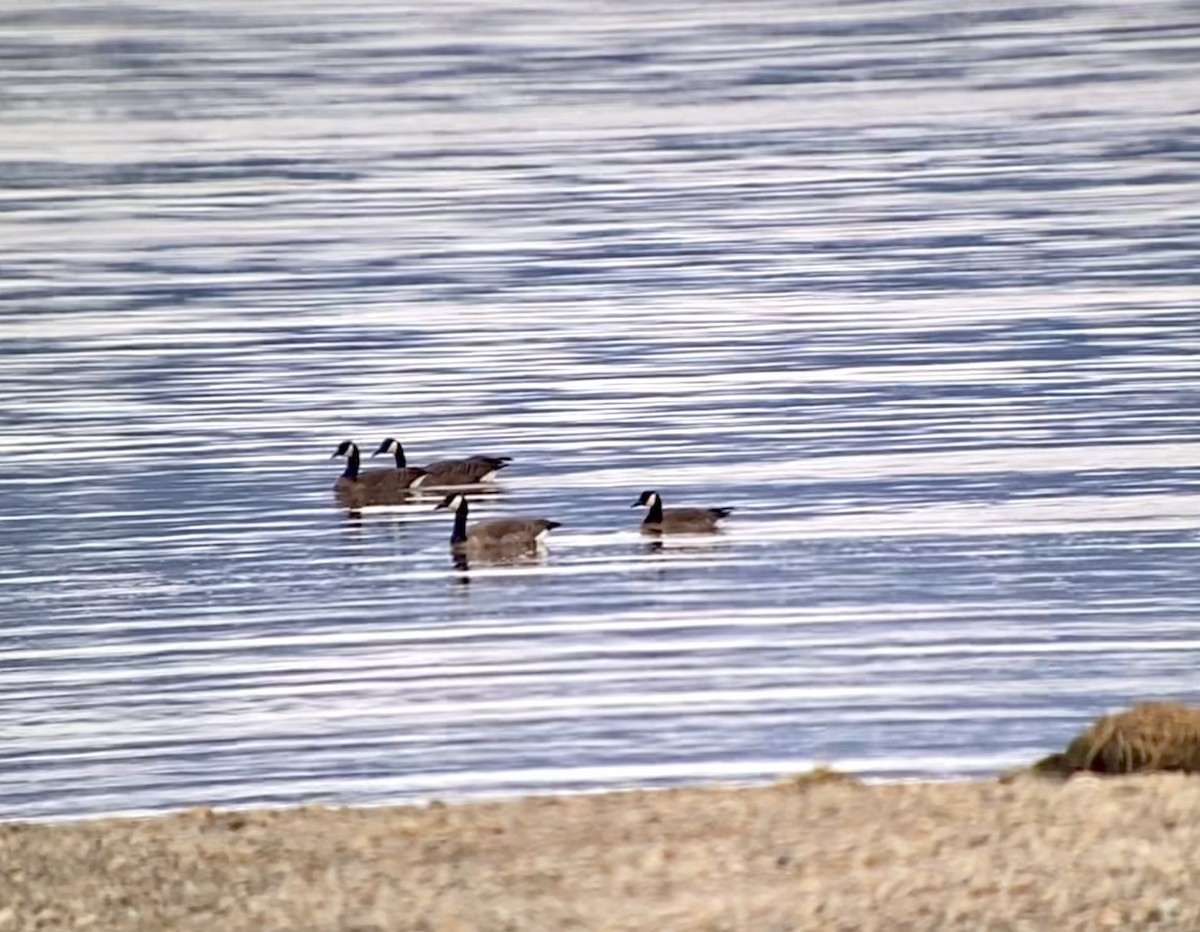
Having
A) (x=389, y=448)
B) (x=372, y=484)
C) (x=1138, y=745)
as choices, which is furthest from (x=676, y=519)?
(x=1138, y=745)

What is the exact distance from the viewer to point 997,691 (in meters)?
14.2

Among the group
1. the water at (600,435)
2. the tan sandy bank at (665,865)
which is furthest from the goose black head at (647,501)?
the tan sandy bank at (665,865)

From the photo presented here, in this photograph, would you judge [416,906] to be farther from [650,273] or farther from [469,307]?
[650,273]

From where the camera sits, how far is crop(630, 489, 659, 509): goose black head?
19.5m

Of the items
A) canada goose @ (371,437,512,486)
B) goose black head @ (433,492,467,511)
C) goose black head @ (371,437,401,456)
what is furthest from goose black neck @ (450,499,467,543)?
goose black head @ (371,437,401,456)

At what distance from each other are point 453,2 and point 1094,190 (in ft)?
172

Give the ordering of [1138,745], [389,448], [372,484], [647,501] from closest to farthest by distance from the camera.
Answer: [1138,745] → [647,501] → [372,484] → [389,448]

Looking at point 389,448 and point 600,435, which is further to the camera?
point 600,435

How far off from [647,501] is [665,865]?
10404mm

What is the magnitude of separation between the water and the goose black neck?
1.14 ft

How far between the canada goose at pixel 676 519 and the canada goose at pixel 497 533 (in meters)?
0.56

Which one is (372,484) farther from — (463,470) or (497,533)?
(497,533)

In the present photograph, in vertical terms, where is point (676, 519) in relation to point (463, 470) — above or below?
below

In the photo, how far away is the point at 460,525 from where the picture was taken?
1967cm
